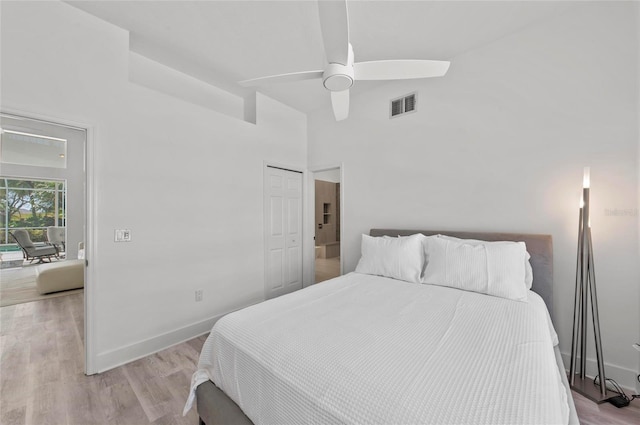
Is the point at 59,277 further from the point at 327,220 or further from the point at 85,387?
the point at 327,220

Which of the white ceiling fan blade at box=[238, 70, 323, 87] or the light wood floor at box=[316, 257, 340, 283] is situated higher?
the white ceiling fan blade at box=[238, 70, 323, 87]

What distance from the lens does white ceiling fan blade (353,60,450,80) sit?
164 centimetres

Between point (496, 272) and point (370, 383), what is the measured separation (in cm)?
156

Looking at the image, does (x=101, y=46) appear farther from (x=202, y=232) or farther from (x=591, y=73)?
(x=591, y=73)

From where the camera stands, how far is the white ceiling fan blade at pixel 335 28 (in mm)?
1192

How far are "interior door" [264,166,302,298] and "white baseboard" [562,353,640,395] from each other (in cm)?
323

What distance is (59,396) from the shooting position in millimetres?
1792

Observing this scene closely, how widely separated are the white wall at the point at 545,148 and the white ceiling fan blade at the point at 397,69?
115 centimetres

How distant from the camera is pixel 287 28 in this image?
221cm

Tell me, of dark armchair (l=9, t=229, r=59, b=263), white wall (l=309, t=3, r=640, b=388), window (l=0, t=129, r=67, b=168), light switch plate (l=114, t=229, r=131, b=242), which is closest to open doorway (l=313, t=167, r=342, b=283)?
white wall (l=309, t=3, r=640, b=388)

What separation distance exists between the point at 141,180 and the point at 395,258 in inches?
98.5

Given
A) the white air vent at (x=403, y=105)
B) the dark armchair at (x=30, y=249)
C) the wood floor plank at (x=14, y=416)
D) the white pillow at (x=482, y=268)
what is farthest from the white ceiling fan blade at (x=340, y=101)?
the dark armchair at (x=30, y=249)

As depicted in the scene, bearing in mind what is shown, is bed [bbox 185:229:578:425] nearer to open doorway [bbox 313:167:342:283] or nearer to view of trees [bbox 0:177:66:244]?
open doorway [bbox 313:167:342:283]

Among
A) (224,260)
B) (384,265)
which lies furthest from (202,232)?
(384,265)
